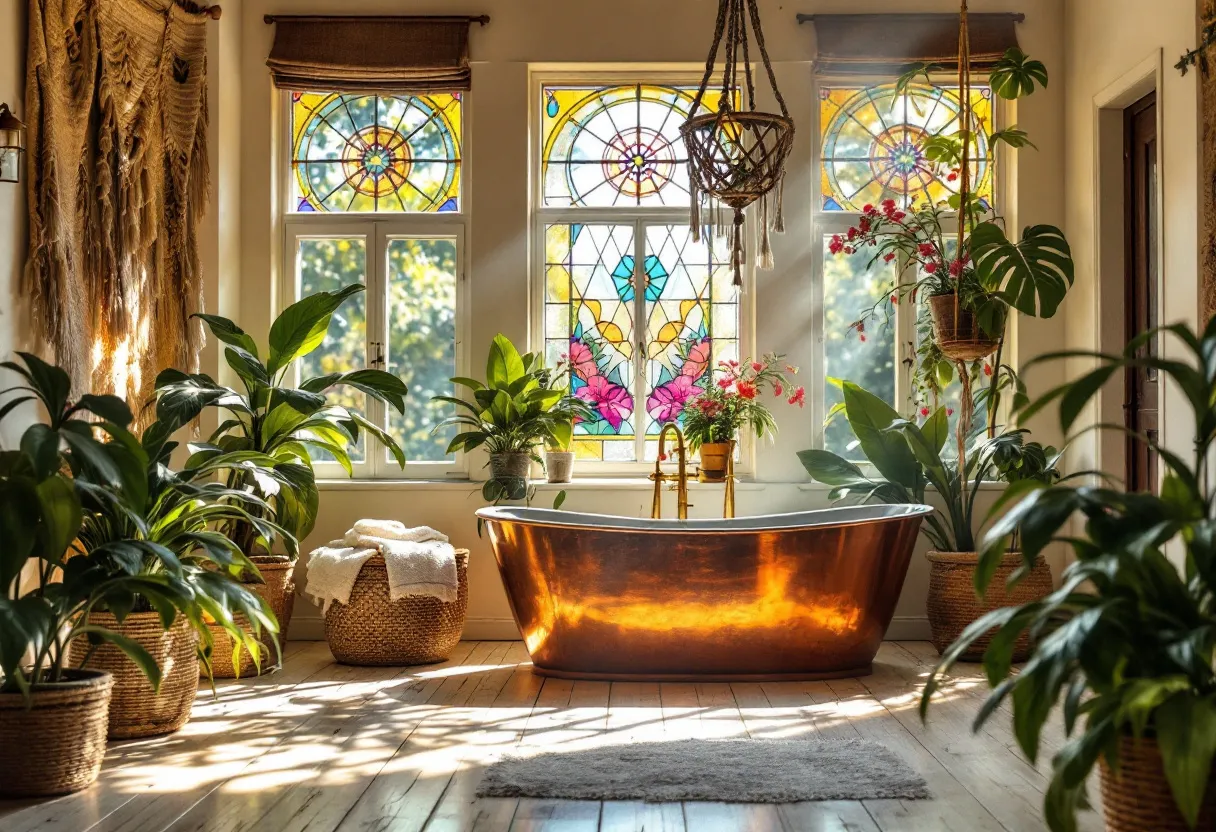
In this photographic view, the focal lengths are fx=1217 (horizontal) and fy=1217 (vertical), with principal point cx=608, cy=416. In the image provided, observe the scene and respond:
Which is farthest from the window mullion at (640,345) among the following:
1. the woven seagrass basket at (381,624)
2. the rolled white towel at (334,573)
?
the rolled white towel at (334,573)

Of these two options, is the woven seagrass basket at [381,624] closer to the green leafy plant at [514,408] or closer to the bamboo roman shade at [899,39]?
the green leafy plant at [514,408]

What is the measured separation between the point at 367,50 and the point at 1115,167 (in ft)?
10.6

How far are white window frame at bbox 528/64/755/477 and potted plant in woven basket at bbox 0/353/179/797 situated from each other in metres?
2.61

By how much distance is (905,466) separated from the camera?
4973 mm

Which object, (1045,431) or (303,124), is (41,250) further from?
(1045,431)

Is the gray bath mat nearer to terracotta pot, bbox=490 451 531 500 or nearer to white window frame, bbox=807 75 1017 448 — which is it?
terracotta pot, bbox=490 451 531 500

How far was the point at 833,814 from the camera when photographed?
2719 millimetres

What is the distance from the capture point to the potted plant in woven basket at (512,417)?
5039 mm

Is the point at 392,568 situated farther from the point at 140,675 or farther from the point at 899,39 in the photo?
the point at 899,39

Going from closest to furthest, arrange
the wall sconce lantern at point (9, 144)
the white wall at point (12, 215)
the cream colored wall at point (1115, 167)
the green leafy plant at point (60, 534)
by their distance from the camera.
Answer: the green leafy plant at point (60, 534) → the wall sconce lantern at point (9, 144) → the white wall at point (12, 215) → the cream colored wall at point (1115, 167)

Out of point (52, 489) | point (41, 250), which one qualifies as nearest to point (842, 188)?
point (41, 250)

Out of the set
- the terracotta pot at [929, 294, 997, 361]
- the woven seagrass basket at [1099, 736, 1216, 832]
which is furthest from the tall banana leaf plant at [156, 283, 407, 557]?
the woven seagrass basket at [1099, 736, 1216, 832]

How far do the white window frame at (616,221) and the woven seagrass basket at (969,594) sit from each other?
3.41 feet

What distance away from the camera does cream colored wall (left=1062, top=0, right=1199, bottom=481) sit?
4.18 m
